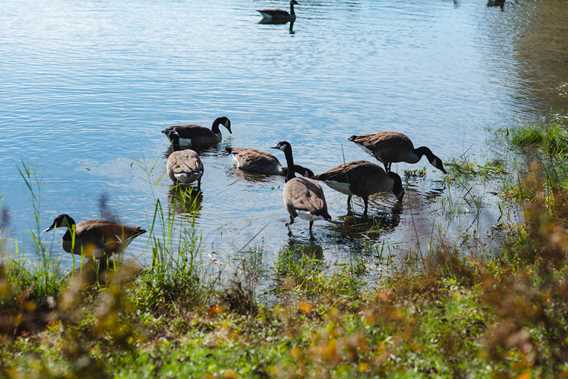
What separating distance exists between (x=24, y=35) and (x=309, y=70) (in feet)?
36.1

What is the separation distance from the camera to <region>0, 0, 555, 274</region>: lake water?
12.0 metres

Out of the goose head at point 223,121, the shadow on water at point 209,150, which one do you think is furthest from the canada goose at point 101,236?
the goose head at point 223,121

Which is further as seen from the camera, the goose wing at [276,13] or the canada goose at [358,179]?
the goose wing at [276,13]

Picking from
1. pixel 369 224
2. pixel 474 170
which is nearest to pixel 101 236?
pixel 369 224

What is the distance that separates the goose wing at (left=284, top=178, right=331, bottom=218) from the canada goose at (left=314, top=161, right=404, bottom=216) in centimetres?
66

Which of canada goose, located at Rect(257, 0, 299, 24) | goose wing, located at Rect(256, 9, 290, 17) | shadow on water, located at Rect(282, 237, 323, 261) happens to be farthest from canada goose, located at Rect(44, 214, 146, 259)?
canada goose, located at Rect(257, 0, 299, 24)

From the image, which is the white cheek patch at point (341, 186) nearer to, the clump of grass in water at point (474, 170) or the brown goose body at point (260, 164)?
the brown goose body at point (260, 164)

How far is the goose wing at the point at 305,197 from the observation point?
425 inches

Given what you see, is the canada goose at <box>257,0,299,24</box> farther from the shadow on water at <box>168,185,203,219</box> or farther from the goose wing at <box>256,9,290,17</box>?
the shadow on water at <box>168,185,203,219</box>

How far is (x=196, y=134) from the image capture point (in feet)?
50.7

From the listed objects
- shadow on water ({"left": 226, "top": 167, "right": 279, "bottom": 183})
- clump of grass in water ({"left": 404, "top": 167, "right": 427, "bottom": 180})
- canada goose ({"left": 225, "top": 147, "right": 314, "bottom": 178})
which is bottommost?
clump of grass in water ({"left": 404, "top": 167, "right": 427, "bottom": 180})

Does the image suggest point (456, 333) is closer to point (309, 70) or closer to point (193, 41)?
point (309, 70)

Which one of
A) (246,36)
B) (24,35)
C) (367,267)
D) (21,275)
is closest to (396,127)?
(367,267)

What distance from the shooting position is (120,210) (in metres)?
11.5
